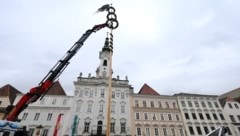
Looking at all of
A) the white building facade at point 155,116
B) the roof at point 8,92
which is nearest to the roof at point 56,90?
the roof at point 8,92

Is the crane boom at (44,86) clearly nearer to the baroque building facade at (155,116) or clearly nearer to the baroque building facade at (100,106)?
the baroque building facade at (100,106)

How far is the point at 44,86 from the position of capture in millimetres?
15789

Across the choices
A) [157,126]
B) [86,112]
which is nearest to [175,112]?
[157,126]

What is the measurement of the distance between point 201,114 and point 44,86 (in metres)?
35.5

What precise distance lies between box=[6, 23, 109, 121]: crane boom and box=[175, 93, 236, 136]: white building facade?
28697 mm

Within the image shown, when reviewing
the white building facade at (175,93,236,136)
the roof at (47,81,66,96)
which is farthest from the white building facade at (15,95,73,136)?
the white building facade at (175,93,236,136)

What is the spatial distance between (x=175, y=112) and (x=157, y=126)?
19.7 ft

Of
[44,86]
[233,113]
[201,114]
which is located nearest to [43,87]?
[44,86]

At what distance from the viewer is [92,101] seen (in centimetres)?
3384

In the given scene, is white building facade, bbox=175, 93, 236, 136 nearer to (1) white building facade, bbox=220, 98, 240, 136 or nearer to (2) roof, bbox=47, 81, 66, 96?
(1) white building facade, bbox=220, 98, 240, 136

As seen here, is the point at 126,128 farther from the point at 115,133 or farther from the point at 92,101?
the point at 92,101

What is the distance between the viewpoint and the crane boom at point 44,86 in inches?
565

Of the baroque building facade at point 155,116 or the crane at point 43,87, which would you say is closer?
the crane at point 43,87

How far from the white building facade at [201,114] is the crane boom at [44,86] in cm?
2870
